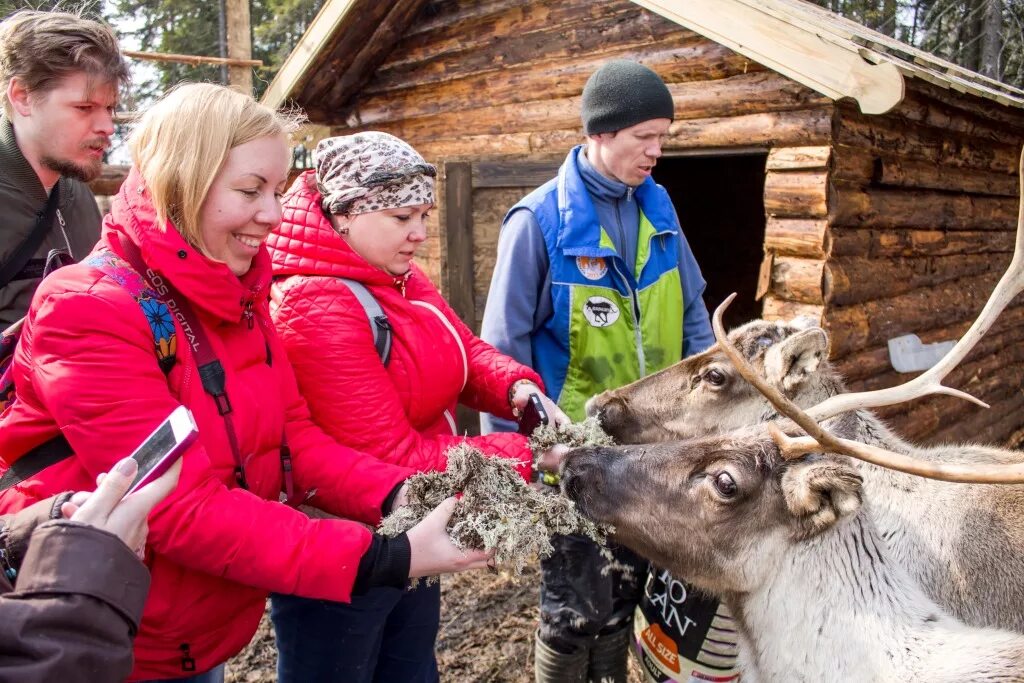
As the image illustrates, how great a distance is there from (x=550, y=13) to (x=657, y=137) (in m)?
3.65

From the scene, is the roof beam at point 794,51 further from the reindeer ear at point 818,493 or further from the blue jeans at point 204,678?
the blue jeans at point 204,678

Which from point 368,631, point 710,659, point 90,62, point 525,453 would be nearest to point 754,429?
point 525,453

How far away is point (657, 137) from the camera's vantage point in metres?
3.42

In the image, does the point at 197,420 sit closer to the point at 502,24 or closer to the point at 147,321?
the point at 147,321

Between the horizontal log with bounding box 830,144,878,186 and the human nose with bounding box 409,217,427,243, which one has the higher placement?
the horizontal log with bounding box 830,144,878,186

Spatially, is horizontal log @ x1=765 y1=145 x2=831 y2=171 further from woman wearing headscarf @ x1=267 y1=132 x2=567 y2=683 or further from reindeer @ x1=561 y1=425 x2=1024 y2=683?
woman wearing headscarf @ x1=267 y1=132 x2=567 y2=683

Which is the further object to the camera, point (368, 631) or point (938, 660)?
point (368, 631)

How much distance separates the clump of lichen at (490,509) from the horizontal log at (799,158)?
364 cm

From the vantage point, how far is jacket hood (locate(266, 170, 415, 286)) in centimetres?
238

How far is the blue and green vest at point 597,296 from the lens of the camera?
10.8 ft

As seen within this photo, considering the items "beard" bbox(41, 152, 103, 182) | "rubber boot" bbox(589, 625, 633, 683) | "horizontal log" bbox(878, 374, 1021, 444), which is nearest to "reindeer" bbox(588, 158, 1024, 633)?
"rubber boot" bbox(589, 625, 633, 683)

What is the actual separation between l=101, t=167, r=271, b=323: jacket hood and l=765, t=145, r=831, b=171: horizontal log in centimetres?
425

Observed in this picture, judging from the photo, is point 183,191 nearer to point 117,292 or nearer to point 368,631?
point 117,292

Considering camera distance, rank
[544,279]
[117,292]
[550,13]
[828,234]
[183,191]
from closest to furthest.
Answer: [117,292] < [183,191] < [544,279] < [828,234] < [550,13]
